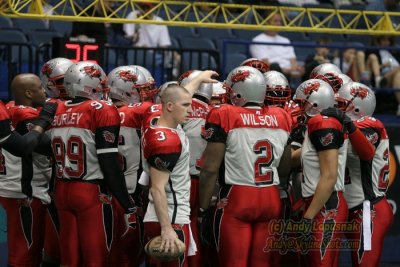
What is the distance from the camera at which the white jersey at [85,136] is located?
918 centimetres

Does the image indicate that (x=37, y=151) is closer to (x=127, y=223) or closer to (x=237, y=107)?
(x=127, y=223)

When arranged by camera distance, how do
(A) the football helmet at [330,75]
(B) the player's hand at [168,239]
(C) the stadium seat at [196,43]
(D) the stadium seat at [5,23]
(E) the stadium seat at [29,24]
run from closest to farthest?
(B) the player's hand at [168,239] < (A) the football helmet at [330,75] < (D) the stadium seat at [5,23] < (E) the stadium seat at [29,24] < (C) the stadium seat at [196,43]

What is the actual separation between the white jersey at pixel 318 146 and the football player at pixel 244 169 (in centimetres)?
24

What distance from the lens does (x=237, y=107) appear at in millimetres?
9266

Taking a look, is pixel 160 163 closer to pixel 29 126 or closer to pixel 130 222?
pixel 130 222

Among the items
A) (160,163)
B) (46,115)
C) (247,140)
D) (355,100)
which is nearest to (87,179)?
(46,115)

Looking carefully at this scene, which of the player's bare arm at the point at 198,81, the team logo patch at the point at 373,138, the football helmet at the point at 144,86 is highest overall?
the player's bare arm at the point at 198,81

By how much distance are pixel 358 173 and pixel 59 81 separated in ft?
9.63

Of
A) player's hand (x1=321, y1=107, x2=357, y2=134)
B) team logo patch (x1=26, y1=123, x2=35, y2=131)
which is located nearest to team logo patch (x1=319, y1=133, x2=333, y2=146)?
player's hand (x1=321, y1=107, x2=357, y2=134)

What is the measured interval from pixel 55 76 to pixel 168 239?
263 centimetres

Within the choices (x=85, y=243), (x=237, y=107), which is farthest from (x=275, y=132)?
(x=85, y=243)

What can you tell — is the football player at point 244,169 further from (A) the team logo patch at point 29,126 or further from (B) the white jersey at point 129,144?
(A) the team logo patch at point 29,126

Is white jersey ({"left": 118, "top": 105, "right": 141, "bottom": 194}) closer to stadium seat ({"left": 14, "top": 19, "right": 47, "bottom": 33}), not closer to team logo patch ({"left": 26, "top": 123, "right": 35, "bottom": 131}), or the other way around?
team logo patch ({"left": 26, "top": 123, "right": 35, "bottom": 131})

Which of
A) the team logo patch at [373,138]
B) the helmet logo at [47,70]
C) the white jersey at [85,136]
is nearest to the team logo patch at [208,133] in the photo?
the white jersey at [85,136]
